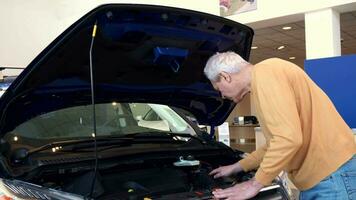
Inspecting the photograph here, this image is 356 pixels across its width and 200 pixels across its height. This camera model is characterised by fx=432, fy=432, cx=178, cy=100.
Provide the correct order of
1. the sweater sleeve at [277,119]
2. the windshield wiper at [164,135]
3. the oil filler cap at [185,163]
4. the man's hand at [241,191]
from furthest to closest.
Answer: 1. the windshield wiper at [164,135]
2. the oil filler cap at [185,163]
3. the man's hand at [241,191]
4. the sweater sleeve at [277,119]

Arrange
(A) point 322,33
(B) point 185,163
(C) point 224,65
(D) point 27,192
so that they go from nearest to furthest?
(D) point 27,192
(C) point 224,65
(B) point 185,163
(A) point 322,33

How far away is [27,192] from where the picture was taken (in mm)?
1918

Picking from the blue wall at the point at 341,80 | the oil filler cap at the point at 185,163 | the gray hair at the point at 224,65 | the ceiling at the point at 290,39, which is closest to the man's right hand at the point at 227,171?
the oil filler cap at the point at 185,163

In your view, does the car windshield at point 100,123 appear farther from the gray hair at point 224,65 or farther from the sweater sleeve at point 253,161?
the gray hair at point 224,65

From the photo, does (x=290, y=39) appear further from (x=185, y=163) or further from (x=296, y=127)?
(x=296, y=127)

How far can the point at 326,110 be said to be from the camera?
201cm

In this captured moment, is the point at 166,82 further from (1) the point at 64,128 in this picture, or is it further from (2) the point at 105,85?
(1) the point at 64,128

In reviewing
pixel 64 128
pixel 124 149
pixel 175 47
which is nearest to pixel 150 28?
pixel 175 47

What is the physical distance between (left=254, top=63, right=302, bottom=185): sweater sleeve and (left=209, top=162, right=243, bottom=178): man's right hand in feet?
1.74

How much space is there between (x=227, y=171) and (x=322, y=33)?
5756 millimetres

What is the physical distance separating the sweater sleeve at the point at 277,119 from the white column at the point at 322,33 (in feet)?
19.2

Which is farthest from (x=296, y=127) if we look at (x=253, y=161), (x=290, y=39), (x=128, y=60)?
(x=290, y=39)

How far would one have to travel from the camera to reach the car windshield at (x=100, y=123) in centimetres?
260

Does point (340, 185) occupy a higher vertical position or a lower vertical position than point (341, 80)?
lower
